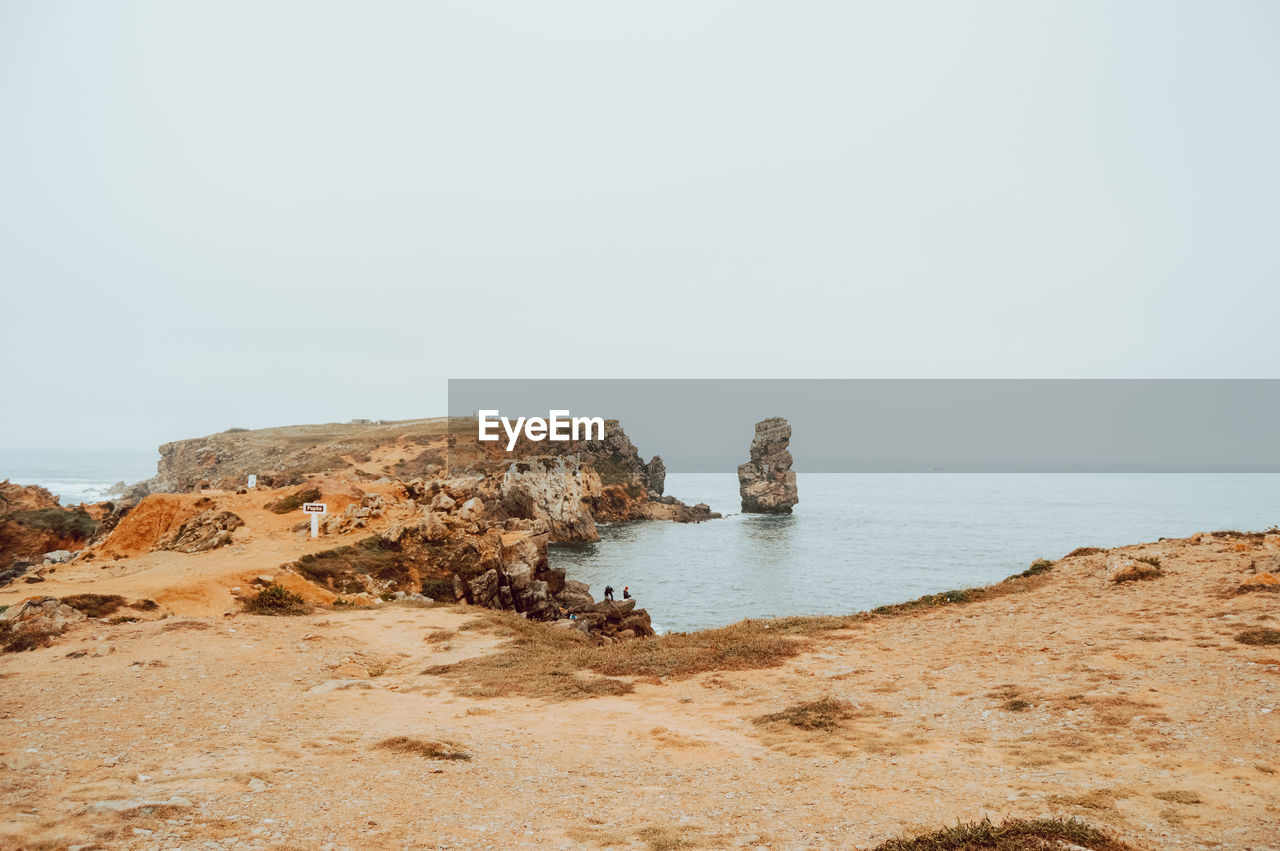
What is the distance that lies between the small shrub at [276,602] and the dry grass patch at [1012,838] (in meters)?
23.2

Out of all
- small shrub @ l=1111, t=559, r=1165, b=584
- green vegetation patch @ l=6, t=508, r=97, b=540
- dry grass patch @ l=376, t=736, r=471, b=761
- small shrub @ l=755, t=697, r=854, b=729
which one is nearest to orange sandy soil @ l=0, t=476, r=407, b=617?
dry grass patch @ l=376, t=736, r=471, b=761

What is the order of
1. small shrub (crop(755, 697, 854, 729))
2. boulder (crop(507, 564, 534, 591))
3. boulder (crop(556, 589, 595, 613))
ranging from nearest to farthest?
small shrub (crop(755, 697, 854, 729))
boulder (crop(507, 564, 534, 591))
boulder (crop(556, 589, 595, 613))

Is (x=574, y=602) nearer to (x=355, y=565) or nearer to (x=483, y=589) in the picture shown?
(x=483, y=589)

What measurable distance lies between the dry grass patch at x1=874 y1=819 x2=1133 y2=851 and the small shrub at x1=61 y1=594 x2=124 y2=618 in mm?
25976

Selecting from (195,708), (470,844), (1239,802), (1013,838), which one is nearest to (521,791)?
(470,844)

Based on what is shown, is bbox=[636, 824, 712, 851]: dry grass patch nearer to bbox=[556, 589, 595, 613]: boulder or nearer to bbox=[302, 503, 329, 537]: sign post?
bbox=[302, 503, 329, 537]: sign post

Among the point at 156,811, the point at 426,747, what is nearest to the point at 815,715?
the point at 426,747

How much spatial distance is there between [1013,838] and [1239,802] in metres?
3.81

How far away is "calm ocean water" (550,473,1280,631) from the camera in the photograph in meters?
54.8

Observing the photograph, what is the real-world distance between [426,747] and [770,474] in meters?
127

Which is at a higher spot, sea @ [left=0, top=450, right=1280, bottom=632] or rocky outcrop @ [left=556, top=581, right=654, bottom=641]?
rocky outcrop @ [left=556, top=581, right=654, bottom=641]

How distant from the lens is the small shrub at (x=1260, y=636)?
1535 cm

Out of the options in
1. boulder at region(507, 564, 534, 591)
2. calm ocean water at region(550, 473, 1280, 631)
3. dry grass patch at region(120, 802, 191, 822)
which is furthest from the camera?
calm ocean water at region(550, 473, 1280, 631)

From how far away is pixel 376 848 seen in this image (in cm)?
741
